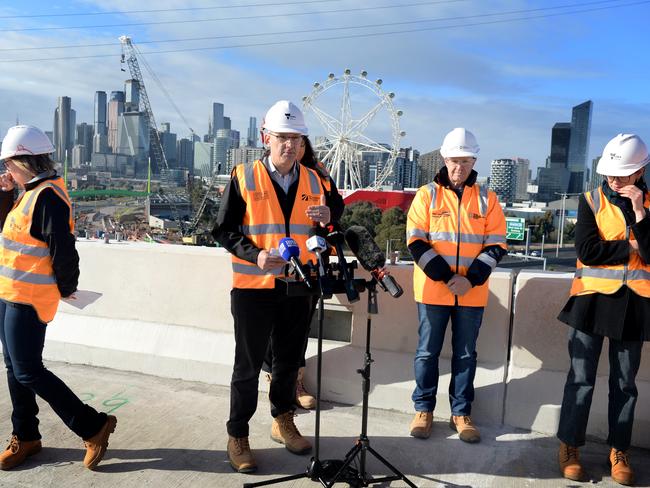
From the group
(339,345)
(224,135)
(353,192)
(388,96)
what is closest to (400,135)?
(388,96)

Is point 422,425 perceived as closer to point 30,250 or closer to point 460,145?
point 460,145

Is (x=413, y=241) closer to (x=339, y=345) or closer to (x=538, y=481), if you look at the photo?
(x=339, y=345)

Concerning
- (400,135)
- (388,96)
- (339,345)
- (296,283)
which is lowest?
(339,345)

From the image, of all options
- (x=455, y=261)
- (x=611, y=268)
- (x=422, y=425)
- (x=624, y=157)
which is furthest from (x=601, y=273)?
(x=422, y=425)

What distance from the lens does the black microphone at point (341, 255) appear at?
2.83 metres

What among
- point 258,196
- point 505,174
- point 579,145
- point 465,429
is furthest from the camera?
point 579,145

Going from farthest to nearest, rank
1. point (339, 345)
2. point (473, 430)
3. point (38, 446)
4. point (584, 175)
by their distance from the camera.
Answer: point (584, 175) → point (339, 345) → point (473, 430) → point (38, 446)

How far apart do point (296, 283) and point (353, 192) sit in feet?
186

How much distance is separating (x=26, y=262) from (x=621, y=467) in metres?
3.51

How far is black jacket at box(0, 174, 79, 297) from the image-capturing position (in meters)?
3.18

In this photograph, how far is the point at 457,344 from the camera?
12.6ft

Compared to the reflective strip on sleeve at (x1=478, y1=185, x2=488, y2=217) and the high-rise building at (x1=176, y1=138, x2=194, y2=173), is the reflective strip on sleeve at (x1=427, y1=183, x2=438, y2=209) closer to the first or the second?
the reflective strip on sleeve at (x1=478, y1=185, x2=488, y2=217)

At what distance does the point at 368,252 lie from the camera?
3.12 m

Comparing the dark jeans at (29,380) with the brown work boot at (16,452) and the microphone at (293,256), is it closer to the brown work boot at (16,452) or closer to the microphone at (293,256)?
the brown work boot at (16,452)
